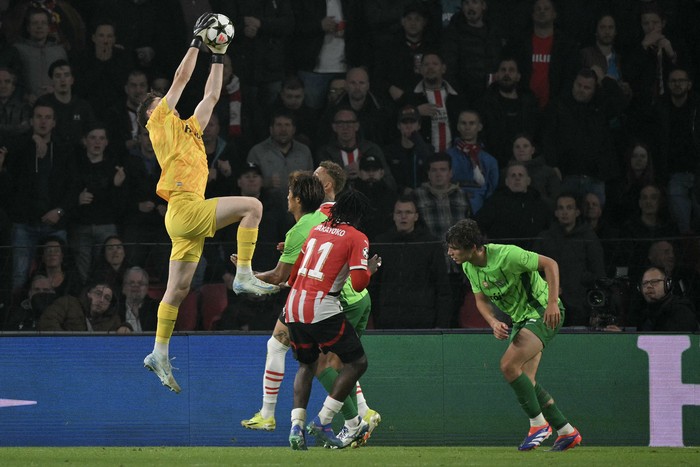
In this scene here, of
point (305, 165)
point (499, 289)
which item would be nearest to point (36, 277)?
point (305, 165)

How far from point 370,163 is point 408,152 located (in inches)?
29.0

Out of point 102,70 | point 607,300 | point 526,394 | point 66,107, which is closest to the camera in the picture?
point 526,394

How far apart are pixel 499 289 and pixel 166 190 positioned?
297 centimetres

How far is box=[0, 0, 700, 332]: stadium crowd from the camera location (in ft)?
43.5

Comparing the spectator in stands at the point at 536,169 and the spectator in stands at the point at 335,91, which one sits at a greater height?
the spectator in stands at the point at 335,91

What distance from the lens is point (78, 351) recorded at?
1187cm

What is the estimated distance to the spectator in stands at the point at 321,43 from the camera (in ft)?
48.1

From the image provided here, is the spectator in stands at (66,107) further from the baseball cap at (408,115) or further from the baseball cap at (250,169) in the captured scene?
the baseball cap at (408,115)

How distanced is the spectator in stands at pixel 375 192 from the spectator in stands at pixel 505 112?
4.99 ft

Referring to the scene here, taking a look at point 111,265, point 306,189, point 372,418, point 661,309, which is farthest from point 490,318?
point 111,265

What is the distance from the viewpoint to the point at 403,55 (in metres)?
→ 14.5

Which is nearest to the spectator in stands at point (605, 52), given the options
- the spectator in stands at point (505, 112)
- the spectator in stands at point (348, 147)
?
the spectator in stands at point (505, 112)

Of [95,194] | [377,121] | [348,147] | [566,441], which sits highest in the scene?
[377,121]

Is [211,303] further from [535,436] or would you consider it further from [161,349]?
[535,436]
